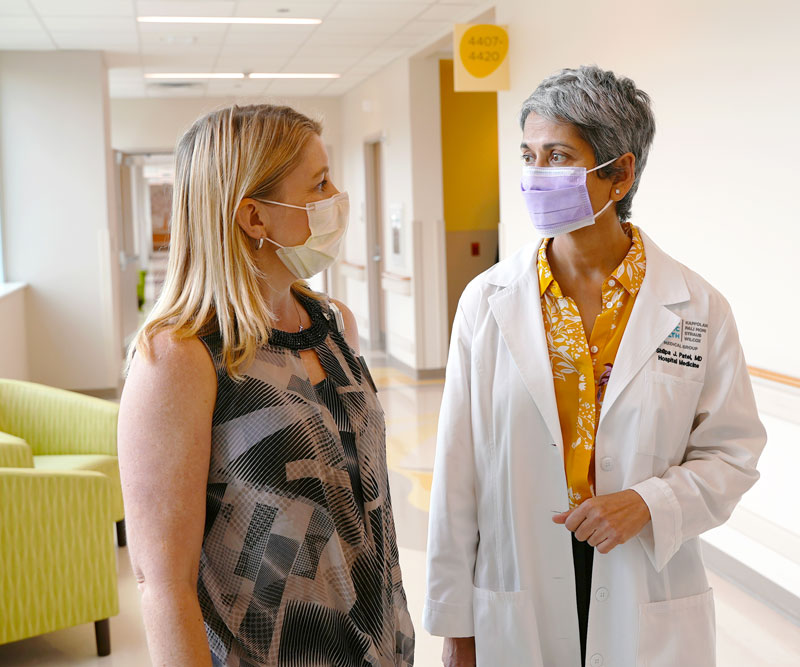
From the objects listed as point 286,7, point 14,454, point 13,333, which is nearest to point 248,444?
point 14,454

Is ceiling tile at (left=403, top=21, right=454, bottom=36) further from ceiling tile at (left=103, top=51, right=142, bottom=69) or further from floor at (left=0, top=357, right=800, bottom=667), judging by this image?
floor at (left=0, top=357, right=800, bottom=667)

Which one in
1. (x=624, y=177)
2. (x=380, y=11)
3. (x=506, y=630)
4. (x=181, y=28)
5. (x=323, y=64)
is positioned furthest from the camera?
(x=323, y=64)

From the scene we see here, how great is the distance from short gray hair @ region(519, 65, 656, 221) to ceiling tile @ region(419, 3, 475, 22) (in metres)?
5.57

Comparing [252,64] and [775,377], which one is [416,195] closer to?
[252,64]

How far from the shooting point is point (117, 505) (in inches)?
176

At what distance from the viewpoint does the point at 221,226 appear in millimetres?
1406

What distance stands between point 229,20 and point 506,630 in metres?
6.67

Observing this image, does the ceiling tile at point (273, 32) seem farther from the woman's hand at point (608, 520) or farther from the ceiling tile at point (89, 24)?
the woman's hand at point (608, 520)

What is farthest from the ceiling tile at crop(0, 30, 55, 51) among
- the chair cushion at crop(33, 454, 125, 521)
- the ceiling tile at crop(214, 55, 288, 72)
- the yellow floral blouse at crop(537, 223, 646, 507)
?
the yellow floral blouse at crop(537, 223, 646, 507)

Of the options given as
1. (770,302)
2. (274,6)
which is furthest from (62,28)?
(770,302)

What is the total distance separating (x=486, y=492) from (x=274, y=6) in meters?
5.94

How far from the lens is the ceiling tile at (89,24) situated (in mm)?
7035

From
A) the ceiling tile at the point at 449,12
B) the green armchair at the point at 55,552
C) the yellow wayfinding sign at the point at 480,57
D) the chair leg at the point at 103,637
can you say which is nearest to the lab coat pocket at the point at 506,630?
the green armchair at the point at 55,552

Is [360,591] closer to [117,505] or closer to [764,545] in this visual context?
[764,545]
